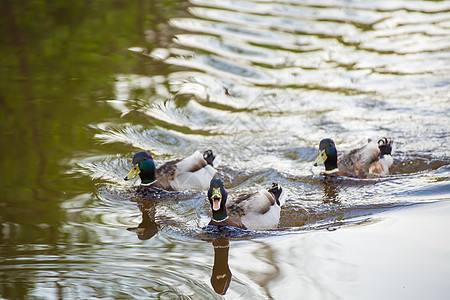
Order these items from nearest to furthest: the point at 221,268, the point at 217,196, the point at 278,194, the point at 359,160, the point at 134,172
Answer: the point at 221,268 < the point at 217,196 < the point at 278,194 < the point at 134,172 < the point at 359,160

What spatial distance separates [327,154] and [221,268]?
3159 mm

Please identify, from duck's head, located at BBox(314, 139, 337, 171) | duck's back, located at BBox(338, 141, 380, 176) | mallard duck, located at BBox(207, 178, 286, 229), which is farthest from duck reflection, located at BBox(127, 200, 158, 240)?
duck's back, located at BBox(338, 141, 380, 176)

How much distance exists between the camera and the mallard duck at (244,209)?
6.62 meters

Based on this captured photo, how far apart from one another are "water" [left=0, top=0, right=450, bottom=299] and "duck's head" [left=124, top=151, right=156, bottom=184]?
25 cm

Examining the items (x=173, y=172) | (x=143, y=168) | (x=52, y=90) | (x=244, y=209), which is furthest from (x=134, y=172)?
(x=52, y=90)

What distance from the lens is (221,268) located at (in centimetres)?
567

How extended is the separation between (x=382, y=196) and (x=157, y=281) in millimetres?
3390

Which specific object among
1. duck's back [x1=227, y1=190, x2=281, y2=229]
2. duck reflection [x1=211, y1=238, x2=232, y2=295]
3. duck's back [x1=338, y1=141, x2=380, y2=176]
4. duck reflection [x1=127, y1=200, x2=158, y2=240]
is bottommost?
duck reflection [x1=211, y1=238, x2=232, y2=295]

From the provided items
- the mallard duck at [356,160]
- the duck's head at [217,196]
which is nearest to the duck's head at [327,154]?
the mallard duck at [356,160]

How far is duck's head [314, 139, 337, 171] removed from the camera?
27.2 ft

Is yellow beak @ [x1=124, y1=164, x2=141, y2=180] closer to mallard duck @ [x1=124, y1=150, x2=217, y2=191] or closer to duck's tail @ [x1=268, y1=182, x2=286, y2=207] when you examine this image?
mallard duck @ [x1=124, y1=150, x2=217, y2=191]

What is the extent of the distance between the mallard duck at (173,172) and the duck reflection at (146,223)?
44 centimetres

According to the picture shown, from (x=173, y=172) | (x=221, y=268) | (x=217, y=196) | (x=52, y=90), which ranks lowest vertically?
(x=221, y=268)

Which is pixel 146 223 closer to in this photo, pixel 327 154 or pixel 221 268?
pixel 221 268
